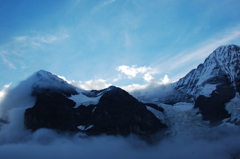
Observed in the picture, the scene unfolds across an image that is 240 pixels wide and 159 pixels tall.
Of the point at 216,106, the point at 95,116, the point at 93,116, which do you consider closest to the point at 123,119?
the point at 95,116

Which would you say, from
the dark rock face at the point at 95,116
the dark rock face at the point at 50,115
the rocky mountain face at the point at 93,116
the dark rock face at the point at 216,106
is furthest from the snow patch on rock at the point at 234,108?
the dark rock face at the point at 50,115

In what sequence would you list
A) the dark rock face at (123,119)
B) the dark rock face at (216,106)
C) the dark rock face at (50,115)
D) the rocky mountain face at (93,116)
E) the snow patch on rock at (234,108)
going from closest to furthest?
the snow patch on rock at (234,108) < the dark rock face at (50,115) < the rocky mountain face at (93,116) < the dark rock face at (123,119) < the dark rock face at (216,106)

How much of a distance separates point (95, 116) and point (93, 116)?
1.46m

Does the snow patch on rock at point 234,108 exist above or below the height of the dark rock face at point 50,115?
below

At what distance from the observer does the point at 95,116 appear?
18875 cm

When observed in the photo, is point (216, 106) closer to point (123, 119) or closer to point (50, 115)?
point (123, 119)

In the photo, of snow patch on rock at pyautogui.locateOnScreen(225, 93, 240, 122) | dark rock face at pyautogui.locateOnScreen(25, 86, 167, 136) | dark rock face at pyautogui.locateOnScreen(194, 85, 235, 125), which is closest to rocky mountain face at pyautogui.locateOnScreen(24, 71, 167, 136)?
dark rock face at pyautogui.locateOnScreen(25, 86, 167, 136)

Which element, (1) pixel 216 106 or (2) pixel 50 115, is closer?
(2) pixel 50 115

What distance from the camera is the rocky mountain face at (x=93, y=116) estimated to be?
576ft

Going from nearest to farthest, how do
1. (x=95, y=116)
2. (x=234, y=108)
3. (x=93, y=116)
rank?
(x=234, y=108) → (x=95, y=116) → (x=93, y=116)

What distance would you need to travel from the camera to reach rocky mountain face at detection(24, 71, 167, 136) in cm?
17562

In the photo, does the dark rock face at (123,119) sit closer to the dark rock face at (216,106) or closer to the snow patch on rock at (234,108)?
the dark rock face at (216,106)

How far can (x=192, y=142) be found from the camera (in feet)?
549

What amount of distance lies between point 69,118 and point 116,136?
33.6m
